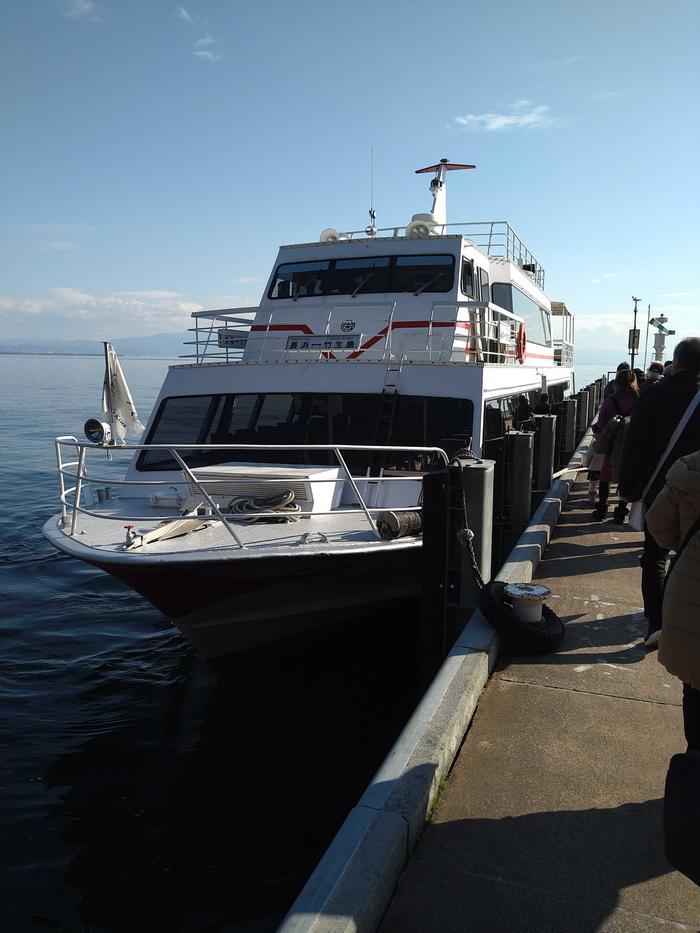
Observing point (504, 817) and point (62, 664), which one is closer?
point (504, 817)

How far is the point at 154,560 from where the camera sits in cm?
488

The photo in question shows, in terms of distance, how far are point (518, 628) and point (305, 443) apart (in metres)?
3.68

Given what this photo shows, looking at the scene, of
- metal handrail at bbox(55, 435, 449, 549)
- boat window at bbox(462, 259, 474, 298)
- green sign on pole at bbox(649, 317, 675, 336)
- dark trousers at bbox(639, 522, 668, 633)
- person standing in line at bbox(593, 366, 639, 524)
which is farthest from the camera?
green sign on pole at bbox(649, 317, 675, 336)

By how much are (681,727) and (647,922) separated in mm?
1357

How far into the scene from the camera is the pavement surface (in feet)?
7.88

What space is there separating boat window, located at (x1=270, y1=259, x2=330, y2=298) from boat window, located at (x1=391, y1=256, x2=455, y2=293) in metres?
1.08

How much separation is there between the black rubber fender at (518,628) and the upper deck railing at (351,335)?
3.75 m

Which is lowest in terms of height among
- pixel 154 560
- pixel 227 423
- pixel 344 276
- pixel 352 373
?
pixel 154 560

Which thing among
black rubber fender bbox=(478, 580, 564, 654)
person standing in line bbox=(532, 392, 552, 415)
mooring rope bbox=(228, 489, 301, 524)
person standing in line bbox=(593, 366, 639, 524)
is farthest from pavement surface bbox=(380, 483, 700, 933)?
person standing in line bbox=(532, 392, 552, 415)

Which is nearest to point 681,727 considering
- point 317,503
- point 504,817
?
point 504,817

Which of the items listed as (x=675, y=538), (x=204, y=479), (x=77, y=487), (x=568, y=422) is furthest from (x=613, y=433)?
(x=568, y=422)

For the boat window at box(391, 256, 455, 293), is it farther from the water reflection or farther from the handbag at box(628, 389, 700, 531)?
the handbag at box(628, 389, 700, 531)

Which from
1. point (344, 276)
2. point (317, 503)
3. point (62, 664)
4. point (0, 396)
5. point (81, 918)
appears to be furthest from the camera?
point (0, 396)

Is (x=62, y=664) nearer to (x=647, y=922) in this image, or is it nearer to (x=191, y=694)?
(x=191, y=694)
